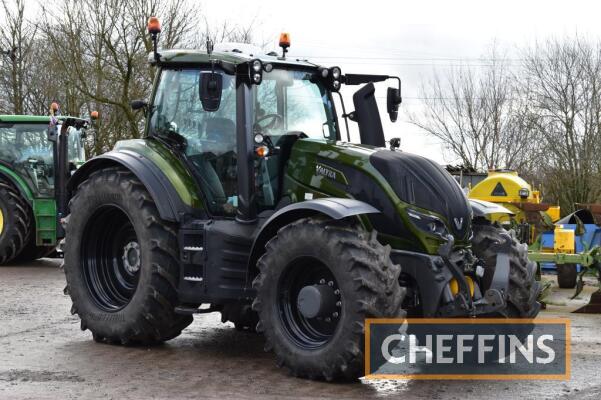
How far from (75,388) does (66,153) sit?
10470 millimetres

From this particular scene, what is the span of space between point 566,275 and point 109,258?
8.34 meters

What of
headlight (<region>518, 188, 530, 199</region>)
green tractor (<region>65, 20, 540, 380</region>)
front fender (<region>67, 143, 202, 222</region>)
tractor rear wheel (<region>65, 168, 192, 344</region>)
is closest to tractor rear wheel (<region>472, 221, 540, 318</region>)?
green tractor (<region>65, 20, 540, 380</region>)

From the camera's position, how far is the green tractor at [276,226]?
266 inches

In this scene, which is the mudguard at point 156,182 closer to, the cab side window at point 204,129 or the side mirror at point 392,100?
the cab side window at point 204,129

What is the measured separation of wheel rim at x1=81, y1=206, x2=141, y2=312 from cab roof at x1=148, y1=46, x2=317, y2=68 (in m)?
1.40

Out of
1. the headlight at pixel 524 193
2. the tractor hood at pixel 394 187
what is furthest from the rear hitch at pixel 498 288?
the headlight at pixel 524 193

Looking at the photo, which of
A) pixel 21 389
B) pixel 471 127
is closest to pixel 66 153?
pixel 21 389

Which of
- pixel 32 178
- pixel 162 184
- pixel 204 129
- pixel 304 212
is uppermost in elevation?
pixel 204 129

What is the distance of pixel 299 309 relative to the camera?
6957mm

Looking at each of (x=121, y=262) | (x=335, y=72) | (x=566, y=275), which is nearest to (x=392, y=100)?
(x=335, y=72)

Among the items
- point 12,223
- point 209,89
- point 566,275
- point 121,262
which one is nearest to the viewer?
point 209,89

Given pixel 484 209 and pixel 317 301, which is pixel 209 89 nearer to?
pixel 317 301

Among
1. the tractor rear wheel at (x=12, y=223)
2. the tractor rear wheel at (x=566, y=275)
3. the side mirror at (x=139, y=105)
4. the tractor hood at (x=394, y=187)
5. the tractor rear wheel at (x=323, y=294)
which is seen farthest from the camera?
the tractor rear wheel at (x=12, y=223)

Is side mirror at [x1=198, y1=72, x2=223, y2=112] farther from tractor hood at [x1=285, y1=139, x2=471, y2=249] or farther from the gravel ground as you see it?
Result: the gravel ground
